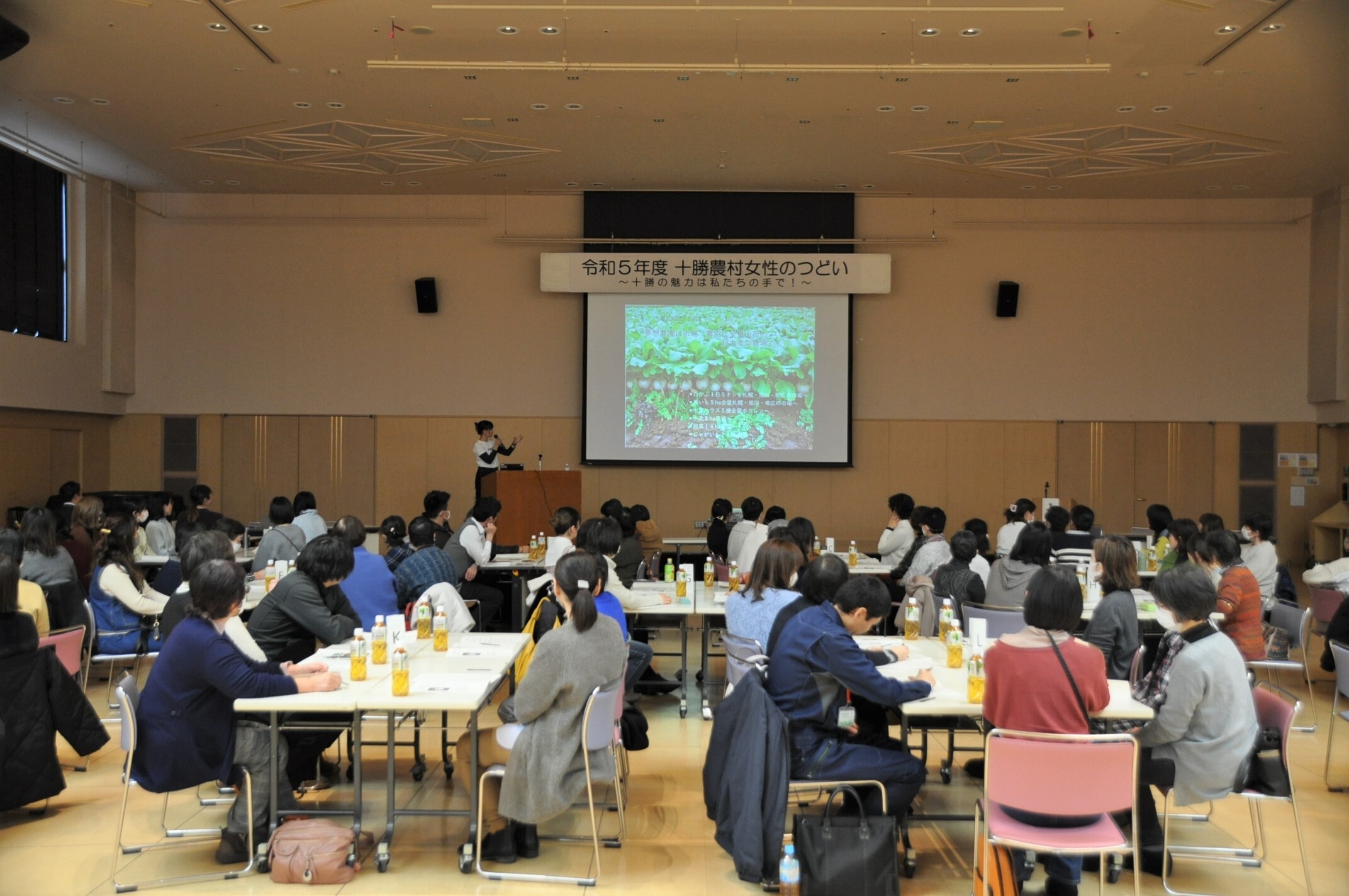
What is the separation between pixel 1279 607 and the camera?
22.3ft

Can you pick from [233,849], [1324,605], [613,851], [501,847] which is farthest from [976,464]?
[233,849]

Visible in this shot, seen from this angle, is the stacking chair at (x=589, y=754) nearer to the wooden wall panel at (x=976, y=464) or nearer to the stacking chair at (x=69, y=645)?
the stacking chair at (x=69, y=645)

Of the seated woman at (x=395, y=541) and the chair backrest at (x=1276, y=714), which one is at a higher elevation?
the seated woman at (x=395, y=541)

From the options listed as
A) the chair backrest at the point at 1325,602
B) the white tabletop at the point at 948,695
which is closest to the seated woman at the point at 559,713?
the white tabletop at the point at 948,695

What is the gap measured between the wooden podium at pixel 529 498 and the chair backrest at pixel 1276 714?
7.40 meters

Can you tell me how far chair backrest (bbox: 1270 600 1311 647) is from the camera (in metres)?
6.50

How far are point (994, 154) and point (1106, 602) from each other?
6958 mm

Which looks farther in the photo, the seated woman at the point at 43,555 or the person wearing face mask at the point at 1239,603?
the seated woman at the point at 43,555

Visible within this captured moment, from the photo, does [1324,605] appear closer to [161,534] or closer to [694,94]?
[694,94]

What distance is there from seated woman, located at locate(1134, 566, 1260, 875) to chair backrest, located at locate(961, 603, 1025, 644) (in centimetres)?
171

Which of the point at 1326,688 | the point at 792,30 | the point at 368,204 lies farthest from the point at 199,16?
the point at 1326,688

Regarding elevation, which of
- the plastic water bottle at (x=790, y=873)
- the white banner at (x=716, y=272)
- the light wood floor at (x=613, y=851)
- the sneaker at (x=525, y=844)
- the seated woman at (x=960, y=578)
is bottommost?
the light wood floor at (x=613, y=851)

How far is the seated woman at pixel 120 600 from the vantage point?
6742 mm

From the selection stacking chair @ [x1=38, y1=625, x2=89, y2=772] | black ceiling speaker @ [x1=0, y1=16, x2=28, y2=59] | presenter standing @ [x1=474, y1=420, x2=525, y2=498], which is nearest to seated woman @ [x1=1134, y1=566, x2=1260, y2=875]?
stacking chair @ [x1=38, y1=625, x2=89, y2=772]
